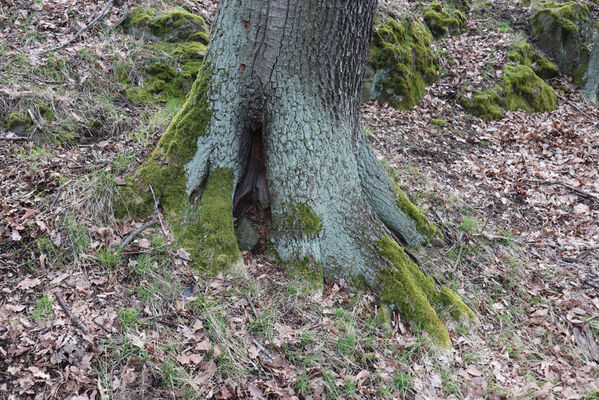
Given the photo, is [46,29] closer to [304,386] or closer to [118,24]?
[118,24]

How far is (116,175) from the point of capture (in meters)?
3.63

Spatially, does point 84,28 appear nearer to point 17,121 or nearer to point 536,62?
point 17,121

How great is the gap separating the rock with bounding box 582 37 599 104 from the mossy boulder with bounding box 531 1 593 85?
10 centimetres

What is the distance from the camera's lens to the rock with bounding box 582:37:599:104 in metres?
9.58

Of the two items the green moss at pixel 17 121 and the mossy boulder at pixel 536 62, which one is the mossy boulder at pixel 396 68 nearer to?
the mossy boulder at pixel 536 62

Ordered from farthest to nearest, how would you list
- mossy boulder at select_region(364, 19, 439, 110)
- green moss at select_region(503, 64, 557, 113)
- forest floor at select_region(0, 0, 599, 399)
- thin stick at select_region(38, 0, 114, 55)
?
green moss at select_region(503, 64, 557, 113) → mossy boulder at select_region(364, 19, 439, 110) → thin stick at select_region(38, 0, 114, 55) → forest floor at select_region(0, 0, 599, 399)

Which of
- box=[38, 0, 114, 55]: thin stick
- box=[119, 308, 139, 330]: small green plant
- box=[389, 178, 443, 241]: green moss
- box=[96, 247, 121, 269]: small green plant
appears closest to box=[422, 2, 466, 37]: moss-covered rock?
box=[389, 178, 443, 241]: green moss

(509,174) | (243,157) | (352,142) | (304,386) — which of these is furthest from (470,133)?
(304,386)

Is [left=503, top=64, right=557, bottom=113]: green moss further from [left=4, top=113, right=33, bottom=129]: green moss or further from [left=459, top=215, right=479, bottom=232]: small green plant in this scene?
[left=4, top=113, right=33, bottom=129]: green moss

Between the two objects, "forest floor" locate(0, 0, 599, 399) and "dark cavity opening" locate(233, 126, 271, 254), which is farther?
"dark cavity opening" locate(233, 126, 271, 254)

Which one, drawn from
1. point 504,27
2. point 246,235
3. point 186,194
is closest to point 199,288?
point 246,235

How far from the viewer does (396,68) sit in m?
7.30

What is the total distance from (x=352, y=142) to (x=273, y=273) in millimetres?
1438

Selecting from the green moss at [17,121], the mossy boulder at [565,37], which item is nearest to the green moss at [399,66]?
the mossy boulder at [565,37]
